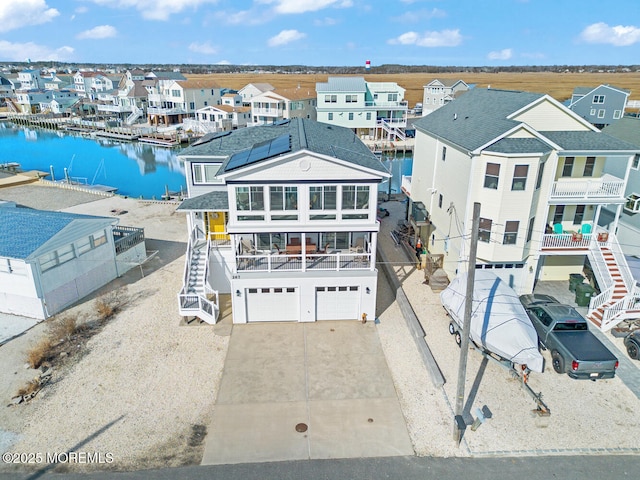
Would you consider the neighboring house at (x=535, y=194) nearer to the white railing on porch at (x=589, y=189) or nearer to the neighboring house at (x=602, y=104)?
the white railing on porch at (x=589, y=189)

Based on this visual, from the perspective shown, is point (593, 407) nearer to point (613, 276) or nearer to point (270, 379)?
point (613, 276)

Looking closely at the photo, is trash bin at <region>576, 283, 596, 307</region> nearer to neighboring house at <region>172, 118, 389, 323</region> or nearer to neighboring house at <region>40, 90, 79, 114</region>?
neighboring house at <region>172, 118, 389, 323</region>

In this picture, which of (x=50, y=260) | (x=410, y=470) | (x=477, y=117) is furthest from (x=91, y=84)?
(x=410, y=470)

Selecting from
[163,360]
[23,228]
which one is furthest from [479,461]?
[23,228]

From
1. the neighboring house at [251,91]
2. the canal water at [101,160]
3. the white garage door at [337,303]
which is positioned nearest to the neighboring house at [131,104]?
the canal water at [101,160]

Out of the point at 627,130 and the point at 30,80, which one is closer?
the point at 627,130

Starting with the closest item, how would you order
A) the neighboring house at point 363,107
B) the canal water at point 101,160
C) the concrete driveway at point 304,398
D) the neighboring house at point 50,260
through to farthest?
the concrete driveway at point 304,398, the neighboring house at point 50,260, the canal water at point 101,160, the neighboring house at point 363,107

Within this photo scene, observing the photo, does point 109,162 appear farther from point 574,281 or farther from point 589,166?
Answer: point 574,281

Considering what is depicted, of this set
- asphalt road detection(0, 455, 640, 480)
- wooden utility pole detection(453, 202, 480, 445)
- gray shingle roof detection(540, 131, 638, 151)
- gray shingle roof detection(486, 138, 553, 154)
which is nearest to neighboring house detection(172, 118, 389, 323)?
gray shingle roof detection(486, 138, 553, 154)
